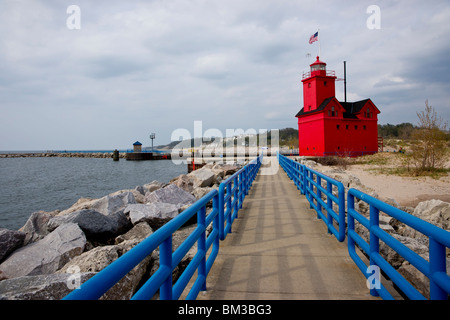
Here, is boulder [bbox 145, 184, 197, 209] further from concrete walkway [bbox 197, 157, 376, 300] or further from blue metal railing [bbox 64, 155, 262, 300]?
blue metal railing [bbox 64, 155, 262, 300]

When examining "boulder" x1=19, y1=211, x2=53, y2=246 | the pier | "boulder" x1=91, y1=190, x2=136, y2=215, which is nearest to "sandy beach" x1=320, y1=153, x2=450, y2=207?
the pier

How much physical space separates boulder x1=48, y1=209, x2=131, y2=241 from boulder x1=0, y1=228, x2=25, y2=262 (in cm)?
102

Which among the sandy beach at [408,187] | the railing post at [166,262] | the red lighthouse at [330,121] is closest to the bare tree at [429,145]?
the sandy beach at [408,187]

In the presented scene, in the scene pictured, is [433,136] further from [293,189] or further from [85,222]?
[85,222]

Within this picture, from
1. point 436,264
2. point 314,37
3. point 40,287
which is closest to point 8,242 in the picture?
point 40,287

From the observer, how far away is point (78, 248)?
227 inches

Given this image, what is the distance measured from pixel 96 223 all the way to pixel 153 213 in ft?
4.58

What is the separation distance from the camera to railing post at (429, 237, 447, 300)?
2.03m

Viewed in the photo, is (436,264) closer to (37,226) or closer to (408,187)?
(37,226)

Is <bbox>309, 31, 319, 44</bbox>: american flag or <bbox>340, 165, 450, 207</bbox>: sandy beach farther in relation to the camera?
<bbox>309, 31, 319, 44</bbox>: american flag

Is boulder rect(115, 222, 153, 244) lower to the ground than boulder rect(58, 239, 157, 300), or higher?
lower

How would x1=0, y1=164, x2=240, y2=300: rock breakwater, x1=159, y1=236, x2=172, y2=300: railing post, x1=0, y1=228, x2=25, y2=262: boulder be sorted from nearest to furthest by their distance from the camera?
x1=159, y1=236, x2=172, y2=300: railing post
x1=0, y1=164, x2=240, y2=300: rock breakwater
x1=0, y1=228, x2=25, y2=262: boulder
